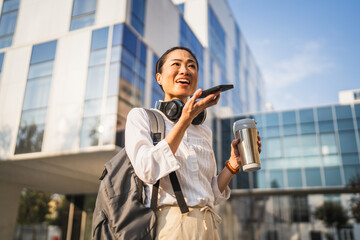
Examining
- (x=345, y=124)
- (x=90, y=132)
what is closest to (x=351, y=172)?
(x=345, y=124)

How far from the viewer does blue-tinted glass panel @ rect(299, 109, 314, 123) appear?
75.0 ft

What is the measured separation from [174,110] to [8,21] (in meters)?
14.0

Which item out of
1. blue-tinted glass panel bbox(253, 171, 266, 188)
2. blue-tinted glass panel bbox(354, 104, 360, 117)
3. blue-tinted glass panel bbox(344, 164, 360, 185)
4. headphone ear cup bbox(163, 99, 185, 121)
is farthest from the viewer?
blue-tinted glass panel bbox(253, 171, 266, 188)

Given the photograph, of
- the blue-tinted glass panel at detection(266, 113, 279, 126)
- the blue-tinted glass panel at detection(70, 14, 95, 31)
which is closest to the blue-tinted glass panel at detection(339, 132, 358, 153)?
the blue-tinted glass panel at detection(266, 113, 279, 126)

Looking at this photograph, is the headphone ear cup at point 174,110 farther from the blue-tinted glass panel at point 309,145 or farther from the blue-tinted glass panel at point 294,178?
the blue-tinted glass panel at point 309,145

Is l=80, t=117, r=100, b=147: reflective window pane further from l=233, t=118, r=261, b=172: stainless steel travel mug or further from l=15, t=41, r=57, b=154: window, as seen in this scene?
l=233, t=118, r=261, b=172: stainless steel travel mug

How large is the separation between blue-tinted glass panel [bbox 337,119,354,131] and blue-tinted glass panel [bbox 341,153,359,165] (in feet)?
5.90

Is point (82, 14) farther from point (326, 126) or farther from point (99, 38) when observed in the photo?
point (326, 126)

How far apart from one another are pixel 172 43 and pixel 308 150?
12.8 m

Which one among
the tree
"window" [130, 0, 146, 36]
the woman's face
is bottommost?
the woman's face

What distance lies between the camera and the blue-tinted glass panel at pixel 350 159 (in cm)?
2113

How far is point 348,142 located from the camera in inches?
848

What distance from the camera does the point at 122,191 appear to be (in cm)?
145

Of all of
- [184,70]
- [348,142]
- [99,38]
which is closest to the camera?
[184,70]
